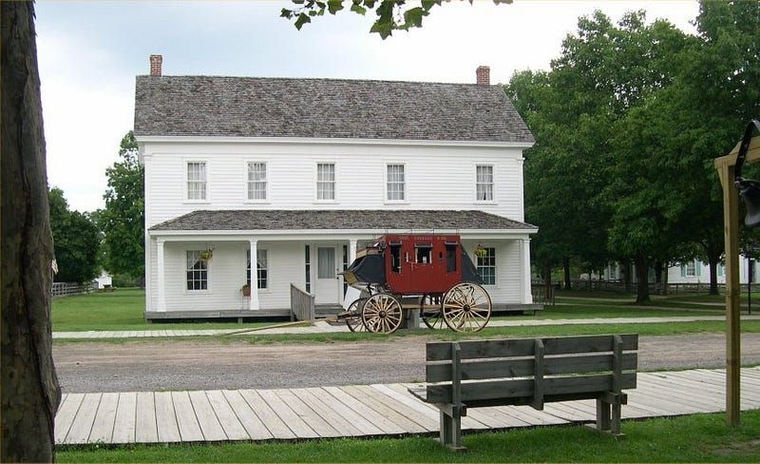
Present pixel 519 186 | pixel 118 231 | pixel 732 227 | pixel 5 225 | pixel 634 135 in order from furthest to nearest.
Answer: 1. pixel 118 231
2. pixel 634 135
3. pixel 519 186
4. pixel 732 227
5. pixel 5 225

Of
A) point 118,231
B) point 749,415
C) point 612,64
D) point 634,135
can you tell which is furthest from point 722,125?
point 118,231

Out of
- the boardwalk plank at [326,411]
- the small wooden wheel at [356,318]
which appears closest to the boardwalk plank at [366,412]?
the boardwalk plank at [326,411]

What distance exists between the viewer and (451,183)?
Answer: 1258 inches

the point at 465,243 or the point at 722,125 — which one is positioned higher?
the point at 722,125

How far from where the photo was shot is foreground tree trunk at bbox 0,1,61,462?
3.95m

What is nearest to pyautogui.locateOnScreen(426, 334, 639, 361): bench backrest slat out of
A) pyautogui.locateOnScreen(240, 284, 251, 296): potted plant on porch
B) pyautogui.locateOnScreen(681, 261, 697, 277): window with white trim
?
pyautogui.locateOnScreen(240, 284, 251, 296): potted plant on porch

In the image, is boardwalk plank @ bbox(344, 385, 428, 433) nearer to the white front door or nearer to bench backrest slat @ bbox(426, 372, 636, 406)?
bench backrest slat @ bbox(426, 372, 636, 406)

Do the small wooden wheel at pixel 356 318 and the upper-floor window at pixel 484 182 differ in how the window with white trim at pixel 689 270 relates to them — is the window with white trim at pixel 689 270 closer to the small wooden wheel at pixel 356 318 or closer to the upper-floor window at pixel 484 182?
the upper-floor window at pixel 484 182

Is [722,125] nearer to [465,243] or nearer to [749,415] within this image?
[465,243]

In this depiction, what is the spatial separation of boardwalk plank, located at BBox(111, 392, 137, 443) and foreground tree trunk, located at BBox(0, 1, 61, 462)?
140 inches

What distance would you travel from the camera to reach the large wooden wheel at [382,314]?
21.6m

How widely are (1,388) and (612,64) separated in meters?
41.7

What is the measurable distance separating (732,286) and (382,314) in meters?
13.6

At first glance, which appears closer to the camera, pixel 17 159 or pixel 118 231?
pixel 17 159
